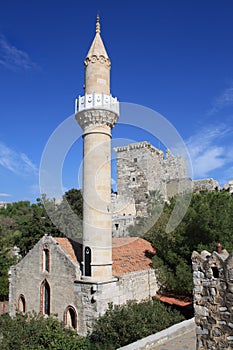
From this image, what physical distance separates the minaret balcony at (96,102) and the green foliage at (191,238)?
6.47 m

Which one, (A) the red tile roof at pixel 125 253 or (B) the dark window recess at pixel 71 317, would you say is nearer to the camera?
(B) the dark window recess at pixel 71 317

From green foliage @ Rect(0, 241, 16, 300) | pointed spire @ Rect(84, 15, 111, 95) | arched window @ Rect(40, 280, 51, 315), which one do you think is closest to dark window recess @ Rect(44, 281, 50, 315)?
arched window @ Rect(40, 280, 51, 315)

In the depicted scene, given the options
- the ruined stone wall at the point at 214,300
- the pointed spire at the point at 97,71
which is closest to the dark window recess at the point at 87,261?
the pointed spire at the point at 97,71

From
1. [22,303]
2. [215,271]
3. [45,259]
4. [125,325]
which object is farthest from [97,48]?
[22,303]

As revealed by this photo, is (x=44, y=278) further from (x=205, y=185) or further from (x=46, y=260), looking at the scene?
(x=205, y=185)

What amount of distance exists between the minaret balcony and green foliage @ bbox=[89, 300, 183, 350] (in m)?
8.62

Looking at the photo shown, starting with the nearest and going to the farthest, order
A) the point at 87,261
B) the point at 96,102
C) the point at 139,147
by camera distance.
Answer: the point at 87,261
the point at 96,102
the point at 139,147

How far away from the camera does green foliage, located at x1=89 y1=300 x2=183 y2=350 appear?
1097cm

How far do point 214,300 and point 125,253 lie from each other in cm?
1237

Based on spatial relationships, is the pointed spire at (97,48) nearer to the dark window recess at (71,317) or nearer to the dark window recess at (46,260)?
the dark window recess at (46,260)

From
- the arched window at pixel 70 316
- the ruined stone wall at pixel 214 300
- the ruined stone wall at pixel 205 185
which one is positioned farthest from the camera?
the ruined stone wall at pixel 205 185

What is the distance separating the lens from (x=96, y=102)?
1456cm

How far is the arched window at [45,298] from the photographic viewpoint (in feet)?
50.0

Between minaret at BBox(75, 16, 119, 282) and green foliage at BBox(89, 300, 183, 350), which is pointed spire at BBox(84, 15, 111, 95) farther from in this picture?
green foliage at BBox(89, 300, 183, 350)
